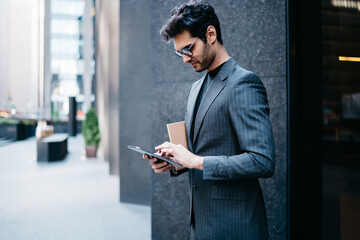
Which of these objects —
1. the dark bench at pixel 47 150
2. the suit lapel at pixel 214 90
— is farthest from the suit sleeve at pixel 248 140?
the dark bench at pixel 47 150

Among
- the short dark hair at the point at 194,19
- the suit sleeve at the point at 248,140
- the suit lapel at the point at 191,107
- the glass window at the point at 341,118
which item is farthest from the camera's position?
the glass window at the point at 341,118

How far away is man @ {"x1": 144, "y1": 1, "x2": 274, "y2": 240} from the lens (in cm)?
138

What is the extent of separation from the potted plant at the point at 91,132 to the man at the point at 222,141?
11024 millimetres

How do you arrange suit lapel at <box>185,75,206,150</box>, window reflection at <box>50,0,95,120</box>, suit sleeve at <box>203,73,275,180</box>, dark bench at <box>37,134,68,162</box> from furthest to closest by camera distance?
window reflection at <box>50,0,95,120</box> < dark bench at <box>37,134,68,162</box> < suit lapel at <box>185,75,206,150</box> < suit sleeve at <box>203,73,275,180</box>

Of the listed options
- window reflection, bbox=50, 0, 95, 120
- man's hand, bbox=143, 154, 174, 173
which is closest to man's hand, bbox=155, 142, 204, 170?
man's hand, bbox=143, 154, 174, 173

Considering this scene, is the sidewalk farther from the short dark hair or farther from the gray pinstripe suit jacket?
the short dark hair

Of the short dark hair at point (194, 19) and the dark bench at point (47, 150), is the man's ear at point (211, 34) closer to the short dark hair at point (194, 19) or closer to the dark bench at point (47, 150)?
the short dark hair at point (194, 19)

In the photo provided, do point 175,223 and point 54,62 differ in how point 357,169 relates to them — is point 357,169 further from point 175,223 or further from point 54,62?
point 54,62

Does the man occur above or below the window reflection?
below

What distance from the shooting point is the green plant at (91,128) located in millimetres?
12006

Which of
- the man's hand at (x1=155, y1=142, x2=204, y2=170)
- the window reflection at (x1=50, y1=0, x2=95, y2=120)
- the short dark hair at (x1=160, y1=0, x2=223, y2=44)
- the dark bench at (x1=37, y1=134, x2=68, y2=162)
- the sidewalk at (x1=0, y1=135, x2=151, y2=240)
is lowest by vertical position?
the sidewalk at (x1=0, y1=135, x2=151, y2=240)

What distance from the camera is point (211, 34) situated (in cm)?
155

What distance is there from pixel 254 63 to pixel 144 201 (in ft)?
13.2

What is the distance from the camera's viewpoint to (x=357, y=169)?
5.92ft
